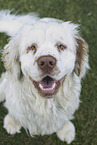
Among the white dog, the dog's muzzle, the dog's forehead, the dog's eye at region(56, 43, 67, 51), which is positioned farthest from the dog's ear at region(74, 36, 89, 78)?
the dog's muzzle

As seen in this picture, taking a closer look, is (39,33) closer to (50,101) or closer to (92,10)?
(50,101)

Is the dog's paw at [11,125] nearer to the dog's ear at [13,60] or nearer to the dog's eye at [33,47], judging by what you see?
the dog's ear at [13,60]

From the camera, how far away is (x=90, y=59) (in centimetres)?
367

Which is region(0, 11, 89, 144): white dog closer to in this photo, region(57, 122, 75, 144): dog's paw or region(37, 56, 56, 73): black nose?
region(37, 56, 56, 73): black nose

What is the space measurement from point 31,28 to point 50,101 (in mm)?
904

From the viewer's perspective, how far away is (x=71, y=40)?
2.08 meters

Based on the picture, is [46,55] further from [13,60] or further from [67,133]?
[67,133]

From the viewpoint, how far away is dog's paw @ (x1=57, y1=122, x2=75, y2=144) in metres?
2.77

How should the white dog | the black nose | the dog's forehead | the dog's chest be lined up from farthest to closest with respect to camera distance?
the dog's chest
the dog's forehead
the white dog
the black nose

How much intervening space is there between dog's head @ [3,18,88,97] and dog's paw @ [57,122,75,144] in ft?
3.25

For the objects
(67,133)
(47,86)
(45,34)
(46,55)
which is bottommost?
(67,133)

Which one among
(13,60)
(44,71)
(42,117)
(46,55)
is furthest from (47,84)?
(42,117)

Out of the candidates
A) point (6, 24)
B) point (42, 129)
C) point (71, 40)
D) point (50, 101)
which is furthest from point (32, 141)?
point (6, 24)

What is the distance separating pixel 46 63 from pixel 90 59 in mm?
2268
